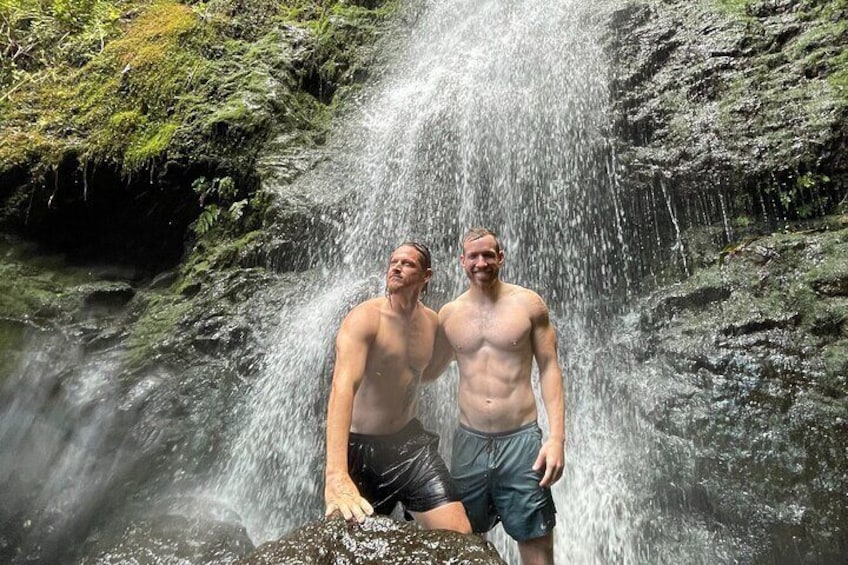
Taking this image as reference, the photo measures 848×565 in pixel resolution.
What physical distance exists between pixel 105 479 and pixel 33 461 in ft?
2.74

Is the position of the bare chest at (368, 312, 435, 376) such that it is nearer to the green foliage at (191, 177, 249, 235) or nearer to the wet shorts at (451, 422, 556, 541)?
the wet shorts at (451, 422, 556, 541)

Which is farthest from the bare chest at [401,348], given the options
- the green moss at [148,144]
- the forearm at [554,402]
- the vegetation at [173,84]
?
the green moss at [148,144]

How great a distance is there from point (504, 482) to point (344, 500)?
953mm

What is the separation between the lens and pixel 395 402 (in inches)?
115

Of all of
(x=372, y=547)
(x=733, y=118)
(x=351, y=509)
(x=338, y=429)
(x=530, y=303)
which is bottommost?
(x=372, y=547)

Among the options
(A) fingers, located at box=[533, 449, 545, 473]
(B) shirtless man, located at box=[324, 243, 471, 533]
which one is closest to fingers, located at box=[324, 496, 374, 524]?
(B) shirtless man, located at box=[324, 243, 471, 533]

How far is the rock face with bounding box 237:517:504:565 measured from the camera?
1.95 metres

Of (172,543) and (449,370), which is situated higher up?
(449,370)

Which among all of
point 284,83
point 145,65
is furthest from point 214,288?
point 145,65

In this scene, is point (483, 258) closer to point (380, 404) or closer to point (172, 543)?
point (380, 404)

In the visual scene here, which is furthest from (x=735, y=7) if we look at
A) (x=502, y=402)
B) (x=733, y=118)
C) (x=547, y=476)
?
(x=547, y=476)

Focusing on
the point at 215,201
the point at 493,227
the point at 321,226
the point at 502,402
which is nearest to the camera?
the point at 502,402

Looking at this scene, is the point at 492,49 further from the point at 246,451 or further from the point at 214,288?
the point at 246,451

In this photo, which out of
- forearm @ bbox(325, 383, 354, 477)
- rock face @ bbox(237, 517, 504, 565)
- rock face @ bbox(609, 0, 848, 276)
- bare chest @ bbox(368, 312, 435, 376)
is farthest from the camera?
rock face @ bbox(609, 0, 848, 276)
